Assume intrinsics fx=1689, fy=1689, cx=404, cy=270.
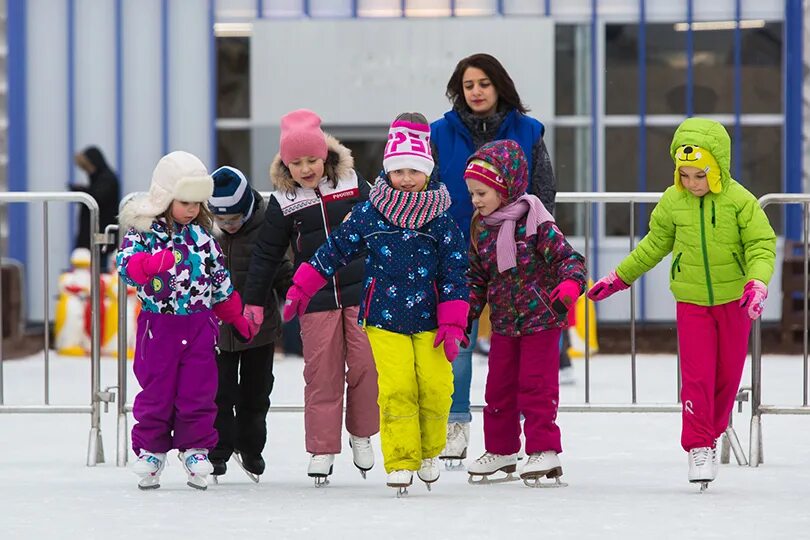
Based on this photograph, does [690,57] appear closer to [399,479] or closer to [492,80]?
[492,80]

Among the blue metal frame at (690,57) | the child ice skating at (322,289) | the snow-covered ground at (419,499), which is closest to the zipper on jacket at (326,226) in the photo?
the child ice skating at (322,289)

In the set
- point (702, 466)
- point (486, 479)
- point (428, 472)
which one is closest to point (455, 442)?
point (486, 479)

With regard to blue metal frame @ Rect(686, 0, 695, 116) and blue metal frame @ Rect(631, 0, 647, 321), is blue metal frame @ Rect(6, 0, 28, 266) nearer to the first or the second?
blue metal frame @ Rect(631, 0, 647, 321)

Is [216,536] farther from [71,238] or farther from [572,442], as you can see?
[71,238]

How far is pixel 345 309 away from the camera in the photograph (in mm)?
6832

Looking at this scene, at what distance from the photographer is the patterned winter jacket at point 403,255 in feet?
21.0

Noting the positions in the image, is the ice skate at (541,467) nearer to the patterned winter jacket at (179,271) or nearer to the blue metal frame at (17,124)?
the patterned winter jacket at (179,271)

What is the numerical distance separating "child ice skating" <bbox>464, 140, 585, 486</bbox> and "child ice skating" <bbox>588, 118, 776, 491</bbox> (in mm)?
223

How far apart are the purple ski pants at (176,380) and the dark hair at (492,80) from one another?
1.58 m

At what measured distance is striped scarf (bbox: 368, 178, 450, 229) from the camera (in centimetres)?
638

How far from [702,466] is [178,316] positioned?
2.12m

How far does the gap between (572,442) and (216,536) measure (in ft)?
10.7

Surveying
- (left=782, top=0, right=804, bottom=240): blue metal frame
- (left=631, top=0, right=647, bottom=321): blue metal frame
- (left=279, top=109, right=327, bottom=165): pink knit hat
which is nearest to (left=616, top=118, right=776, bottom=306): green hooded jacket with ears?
(left=279, top=109, right=327, bottom=165): pink knit hat

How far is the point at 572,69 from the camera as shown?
1519cm
